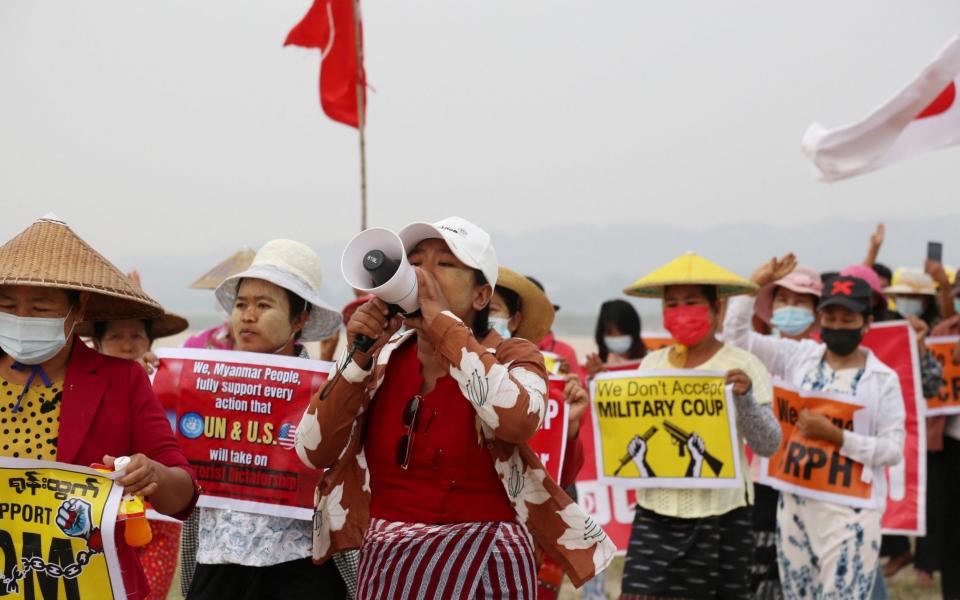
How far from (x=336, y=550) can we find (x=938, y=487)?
658cm

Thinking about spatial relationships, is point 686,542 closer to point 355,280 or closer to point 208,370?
point 208,370

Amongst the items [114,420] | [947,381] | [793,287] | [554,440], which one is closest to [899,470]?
[947,381]

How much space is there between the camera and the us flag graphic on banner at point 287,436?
4.57 m

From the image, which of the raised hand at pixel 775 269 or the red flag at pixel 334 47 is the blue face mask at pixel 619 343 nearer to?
the raised hand at pixel 775 269

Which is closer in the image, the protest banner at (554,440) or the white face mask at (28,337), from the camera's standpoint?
the white face mask at (28,337)

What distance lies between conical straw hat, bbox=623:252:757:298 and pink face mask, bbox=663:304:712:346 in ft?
0.47

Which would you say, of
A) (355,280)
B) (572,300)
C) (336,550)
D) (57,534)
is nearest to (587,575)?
(336,550)

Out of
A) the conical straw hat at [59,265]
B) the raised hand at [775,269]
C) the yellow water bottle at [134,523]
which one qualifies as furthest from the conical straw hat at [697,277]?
the yellow water bottle at [134,523]

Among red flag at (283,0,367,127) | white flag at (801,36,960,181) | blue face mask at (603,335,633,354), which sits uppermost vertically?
red flag at (283,0,367,127)

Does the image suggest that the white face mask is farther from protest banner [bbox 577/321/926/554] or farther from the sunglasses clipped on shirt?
protest banner [bbox 577/321/926/554]

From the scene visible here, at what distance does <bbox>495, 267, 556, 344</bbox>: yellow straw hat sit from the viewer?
4.95 meters

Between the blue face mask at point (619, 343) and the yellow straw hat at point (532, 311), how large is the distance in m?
2.99

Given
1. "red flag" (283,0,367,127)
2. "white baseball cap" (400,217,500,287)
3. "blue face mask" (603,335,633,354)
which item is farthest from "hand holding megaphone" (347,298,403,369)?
"red flag" (283,0,367,127)

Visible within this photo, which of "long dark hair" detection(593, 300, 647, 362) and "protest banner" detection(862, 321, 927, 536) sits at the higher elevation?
"long dark hair" detection(593, 300, 647, 362)
